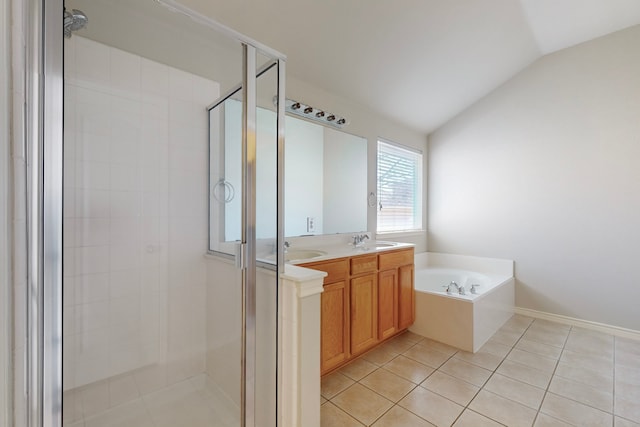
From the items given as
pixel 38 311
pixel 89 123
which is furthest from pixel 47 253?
pixel 89 123

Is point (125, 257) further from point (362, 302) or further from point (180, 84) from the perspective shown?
point (362, 302)

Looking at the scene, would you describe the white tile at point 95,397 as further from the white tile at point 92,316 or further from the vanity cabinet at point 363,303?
the vanity cabinet at point 363,303

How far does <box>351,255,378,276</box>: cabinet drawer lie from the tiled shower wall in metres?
1.09

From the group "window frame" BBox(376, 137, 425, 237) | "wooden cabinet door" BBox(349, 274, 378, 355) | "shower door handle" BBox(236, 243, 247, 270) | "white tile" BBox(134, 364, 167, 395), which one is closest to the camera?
"shower door handle" BBox(236, 243, 247, 270)

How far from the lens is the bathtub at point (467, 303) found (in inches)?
95.5

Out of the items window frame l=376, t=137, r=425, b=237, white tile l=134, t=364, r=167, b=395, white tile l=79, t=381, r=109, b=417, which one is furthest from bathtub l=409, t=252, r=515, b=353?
white tile l=79, t=381, r=109, b=417

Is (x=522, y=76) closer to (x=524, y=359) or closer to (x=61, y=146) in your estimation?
(x=524, y=359)

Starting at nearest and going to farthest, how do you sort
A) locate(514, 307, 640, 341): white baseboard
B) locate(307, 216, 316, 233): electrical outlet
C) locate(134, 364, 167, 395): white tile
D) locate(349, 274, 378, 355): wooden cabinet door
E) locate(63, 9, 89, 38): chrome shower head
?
1. locate(63, 9, 89, 38): chrome shower head
2. locate(134, 364, 167, 395): white tile
3. locate(349, 274, 378, 355): wooden cabinet door
4. locate(307, 216, 316, 233): electrical outlet
5. locate(514, 307, 640, 341): white baseboard

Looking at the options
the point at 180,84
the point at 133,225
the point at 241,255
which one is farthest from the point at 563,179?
the point at 133,225

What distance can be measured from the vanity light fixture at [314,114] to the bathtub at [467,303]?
1.89 metres

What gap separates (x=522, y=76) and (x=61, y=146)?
13.9ft

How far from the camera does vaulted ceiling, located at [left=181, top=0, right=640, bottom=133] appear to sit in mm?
1894

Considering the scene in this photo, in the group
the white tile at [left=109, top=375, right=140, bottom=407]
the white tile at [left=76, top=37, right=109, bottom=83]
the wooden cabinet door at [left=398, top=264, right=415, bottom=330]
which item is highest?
the white tile at [left=76, top=37, right=109, bottom=83]

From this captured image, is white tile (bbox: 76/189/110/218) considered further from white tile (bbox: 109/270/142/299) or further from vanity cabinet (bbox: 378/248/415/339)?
vanity cabinet (bbox: 378/248/415/339)
